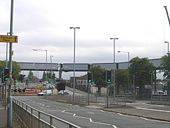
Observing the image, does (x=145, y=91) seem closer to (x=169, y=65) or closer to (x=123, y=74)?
(x=169, y=65)

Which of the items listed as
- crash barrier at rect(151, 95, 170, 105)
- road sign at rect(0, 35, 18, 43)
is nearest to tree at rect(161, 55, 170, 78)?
crash barrier at rect(151, 95, 170, 105)

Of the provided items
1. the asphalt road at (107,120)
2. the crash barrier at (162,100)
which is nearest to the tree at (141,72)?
the crash barrier at (162,100)

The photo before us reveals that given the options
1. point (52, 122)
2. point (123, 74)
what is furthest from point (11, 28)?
point (123, 74)

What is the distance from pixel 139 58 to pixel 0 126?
7383 cm

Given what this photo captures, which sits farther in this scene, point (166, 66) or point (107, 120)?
point (166, 66)

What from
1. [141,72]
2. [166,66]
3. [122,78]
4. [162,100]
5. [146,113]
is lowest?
[146,113]

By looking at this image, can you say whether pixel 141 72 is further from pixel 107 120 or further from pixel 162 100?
pixel 107 120

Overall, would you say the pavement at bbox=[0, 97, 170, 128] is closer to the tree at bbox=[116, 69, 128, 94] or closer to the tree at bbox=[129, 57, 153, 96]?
the tree at bbox=[129, 57, 153, 96]

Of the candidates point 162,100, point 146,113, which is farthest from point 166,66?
point 146,113

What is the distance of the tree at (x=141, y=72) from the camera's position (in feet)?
304

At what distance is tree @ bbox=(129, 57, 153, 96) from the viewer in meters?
92.6

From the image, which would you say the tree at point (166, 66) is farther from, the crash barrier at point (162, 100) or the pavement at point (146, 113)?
the pavement at point (146, 113)

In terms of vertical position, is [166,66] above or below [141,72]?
above

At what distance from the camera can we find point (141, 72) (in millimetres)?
92438
